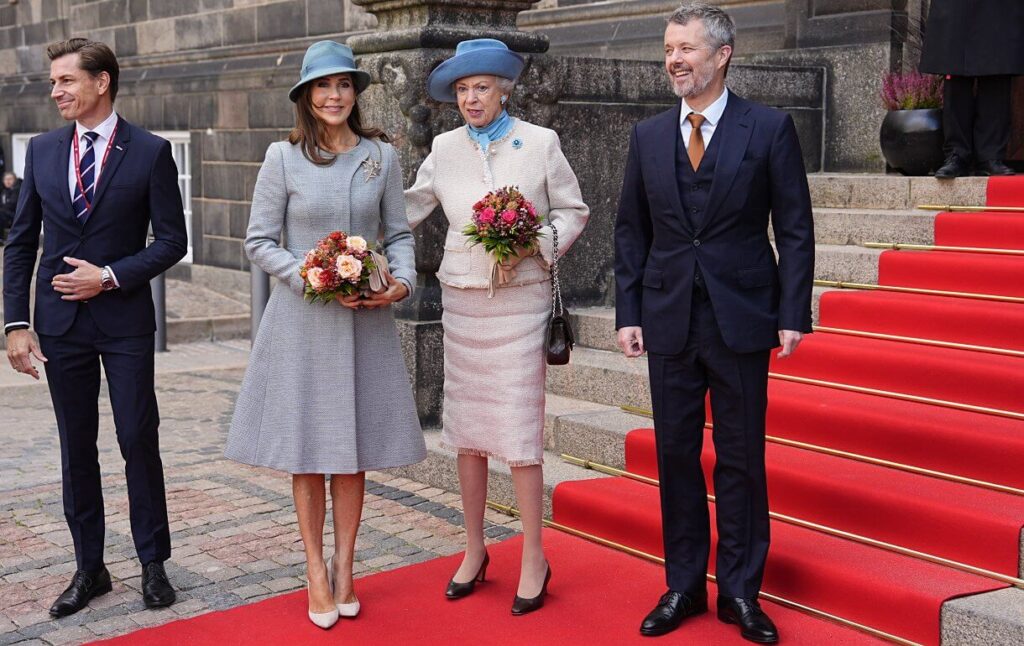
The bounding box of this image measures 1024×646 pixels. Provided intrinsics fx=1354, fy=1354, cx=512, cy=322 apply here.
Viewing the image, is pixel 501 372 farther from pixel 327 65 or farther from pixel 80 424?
pixel 80 424

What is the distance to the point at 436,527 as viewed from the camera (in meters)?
6.47

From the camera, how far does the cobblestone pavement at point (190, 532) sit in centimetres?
531

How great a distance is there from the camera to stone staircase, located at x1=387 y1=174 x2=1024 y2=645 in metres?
6.68

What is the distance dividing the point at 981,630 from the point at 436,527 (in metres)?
2.78

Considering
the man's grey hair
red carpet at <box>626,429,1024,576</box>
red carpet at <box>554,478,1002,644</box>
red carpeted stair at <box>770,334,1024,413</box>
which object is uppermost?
the man's grey hair

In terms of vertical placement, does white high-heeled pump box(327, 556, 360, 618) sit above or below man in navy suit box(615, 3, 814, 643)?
below

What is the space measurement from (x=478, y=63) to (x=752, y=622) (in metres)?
2.26

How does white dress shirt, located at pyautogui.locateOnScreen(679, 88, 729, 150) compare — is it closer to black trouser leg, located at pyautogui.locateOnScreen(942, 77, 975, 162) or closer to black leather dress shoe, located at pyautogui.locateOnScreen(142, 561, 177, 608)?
black leather dress shoe, located at pyautogui.locateOnScreen(142, 561, 177, 608)

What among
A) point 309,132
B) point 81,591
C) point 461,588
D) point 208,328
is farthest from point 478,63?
point 208,328

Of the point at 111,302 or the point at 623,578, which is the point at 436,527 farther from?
the point at 111,302

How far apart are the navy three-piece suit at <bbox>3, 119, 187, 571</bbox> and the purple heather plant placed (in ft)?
15.8

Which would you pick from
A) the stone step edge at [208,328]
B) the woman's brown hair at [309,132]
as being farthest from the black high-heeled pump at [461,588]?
the stone step edge at [208,328]

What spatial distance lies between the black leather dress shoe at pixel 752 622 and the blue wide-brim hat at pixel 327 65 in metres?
2.34

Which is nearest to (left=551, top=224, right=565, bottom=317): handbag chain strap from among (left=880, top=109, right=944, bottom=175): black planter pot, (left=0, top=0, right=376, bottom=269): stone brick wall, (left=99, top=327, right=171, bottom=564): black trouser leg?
(left=99, top=327, right=171, bottom=564): black trouser leg
